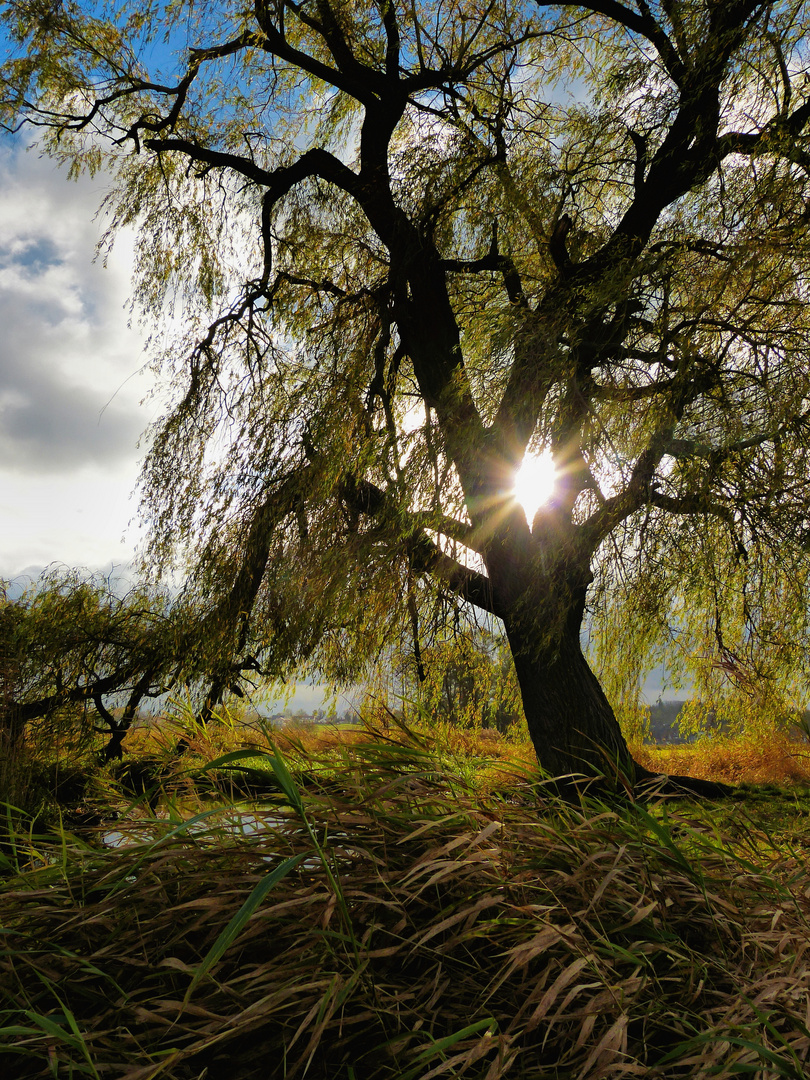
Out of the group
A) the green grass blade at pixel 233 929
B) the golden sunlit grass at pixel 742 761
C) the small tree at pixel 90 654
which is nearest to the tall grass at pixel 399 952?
the green grass blade at pixel 233 929

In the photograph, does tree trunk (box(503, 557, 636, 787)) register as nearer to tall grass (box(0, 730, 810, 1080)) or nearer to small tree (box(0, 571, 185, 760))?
small tree (box(0, 571, 185, 760))

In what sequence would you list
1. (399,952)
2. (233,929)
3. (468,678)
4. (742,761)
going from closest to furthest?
(233,929) < (399,952) < (468,678) < (742,761)

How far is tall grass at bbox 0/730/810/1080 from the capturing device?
836 mm

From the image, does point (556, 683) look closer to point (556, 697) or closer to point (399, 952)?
point (556, 697)

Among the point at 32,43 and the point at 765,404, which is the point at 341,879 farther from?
the point at 32,43

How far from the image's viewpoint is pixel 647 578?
4121 millimetres

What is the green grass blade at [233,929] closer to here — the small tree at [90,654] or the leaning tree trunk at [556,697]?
the leaning tree trunk at [556,697]

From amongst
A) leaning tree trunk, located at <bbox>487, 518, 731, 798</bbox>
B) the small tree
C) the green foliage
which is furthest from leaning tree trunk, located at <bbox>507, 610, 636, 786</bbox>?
the small tree

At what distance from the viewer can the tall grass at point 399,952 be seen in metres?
0.84

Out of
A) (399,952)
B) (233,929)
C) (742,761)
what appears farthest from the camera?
(742,761)

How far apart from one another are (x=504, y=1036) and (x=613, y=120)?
419 cm

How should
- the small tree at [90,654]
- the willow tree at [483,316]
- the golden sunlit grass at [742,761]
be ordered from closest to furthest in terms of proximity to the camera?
the willow tree at [483,316], the small tree at [90,654], the golden sunlit grass at [742,761]

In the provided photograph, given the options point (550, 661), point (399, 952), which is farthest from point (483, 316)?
point (399, 952)

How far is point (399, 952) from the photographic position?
0.98 meters
